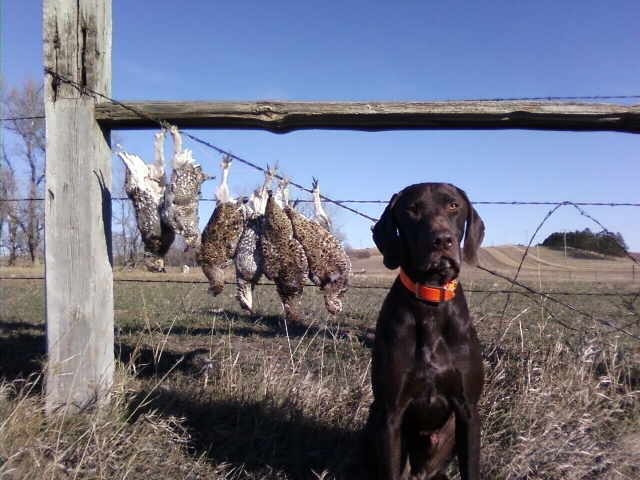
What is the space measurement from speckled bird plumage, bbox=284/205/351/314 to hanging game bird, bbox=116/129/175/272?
759mm

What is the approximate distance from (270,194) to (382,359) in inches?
50.6

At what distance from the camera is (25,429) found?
3146 millimetres

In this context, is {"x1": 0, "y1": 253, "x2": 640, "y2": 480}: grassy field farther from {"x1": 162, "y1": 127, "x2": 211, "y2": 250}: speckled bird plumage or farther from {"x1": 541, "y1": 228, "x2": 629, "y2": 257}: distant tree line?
{"x1": 162, "y1": 127, "x2": 211, "y2": 250}: speckled bird plumage

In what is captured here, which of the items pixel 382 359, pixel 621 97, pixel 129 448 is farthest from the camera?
pixel 621 97

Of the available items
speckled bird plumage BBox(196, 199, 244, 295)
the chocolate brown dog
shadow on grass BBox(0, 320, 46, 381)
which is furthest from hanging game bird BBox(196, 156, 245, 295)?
shadow on grass BBox(0, 320, 46, 381)

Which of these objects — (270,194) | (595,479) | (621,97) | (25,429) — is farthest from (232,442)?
(621,97)

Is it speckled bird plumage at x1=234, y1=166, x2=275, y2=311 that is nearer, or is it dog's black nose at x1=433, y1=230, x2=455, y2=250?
dog's black nose at x1=433, y1=230, x2=455, y2=250

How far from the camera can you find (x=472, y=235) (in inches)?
121

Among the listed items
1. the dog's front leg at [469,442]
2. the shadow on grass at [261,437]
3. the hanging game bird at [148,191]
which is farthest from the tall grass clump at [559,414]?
the hanging game bird at [148,191]

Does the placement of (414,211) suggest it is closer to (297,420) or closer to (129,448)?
(297,420)

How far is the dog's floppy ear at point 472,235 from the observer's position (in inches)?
120

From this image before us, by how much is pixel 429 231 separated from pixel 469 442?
1.06 m

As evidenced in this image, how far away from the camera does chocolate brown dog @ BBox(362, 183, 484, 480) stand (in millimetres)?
2877

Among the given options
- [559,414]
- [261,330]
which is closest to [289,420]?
[559,414]
